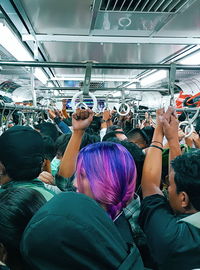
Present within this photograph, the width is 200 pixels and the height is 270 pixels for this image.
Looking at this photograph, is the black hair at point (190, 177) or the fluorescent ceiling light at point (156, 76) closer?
the black hair at point (190, 177)

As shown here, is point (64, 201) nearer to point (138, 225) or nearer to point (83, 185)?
point (83, 185)

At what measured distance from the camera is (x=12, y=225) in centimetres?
90

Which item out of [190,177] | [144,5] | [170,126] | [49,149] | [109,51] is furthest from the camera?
[109,51]

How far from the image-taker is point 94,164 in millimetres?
1049

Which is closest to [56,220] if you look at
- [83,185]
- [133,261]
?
[133,261]

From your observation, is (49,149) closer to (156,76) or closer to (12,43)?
(12,43)

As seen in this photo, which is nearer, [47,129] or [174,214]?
[174,214]

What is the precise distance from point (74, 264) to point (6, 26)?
9.04ft

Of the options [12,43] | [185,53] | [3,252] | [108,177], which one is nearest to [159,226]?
[108,177]

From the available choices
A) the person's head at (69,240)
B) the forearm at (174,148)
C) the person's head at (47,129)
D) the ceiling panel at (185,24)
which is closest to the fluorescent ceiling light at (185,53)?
the ceiling panel at (185,24)

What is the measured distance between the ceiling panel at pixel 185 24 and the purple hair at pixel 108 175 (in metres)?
1.87

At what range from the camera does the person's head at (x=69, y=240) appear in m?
0.61

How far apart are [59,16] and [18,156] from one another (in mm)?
1855

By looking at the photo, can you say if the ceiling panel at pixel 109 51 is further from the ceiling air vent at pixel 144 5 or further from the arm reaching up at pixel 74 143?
the arm reaching up at pixel 74 143
